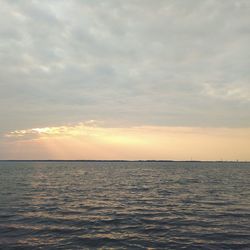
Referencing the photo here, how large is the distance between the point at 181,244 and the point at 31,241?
9506mm

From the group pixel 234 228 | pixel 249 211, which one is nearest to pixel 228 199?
pixel 249 211

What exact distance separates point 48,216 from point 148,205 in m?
11.9

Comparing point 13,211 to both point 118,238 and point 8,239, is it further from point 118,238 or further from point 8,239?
point 118,238

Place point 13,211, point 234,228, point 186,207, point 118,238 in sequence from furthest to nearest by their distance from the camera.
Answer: point 186,207 < point 13,211 < point 234,228 < point 118,238

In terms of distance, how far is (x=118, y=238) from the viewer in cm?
2155

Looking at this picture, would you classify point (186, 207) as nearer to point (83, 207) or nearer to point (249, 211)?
point (249, 211)

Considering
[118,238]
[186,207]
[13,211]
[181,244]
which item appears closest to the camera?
[181,244]

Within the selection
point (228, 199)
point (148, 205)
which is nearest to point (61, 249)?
point (148, 205)

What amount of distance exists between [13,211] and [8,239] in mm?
11360

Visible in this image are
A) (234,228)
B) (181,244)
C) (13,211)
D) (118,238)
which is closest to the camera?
(181,244)

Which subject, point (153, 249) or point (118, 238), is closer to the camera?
point (153, 249)

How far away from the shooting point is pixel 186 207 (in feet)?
113

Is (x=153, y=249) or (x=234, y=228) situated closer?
(x=153, y=249)

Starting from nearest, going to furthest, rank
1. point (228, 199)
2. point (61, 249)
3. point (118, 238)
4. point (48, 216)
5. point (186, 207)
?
point (61, 249) → point (118, 238) → point (48, 216) → point (186, 207) → point (228, 199)
